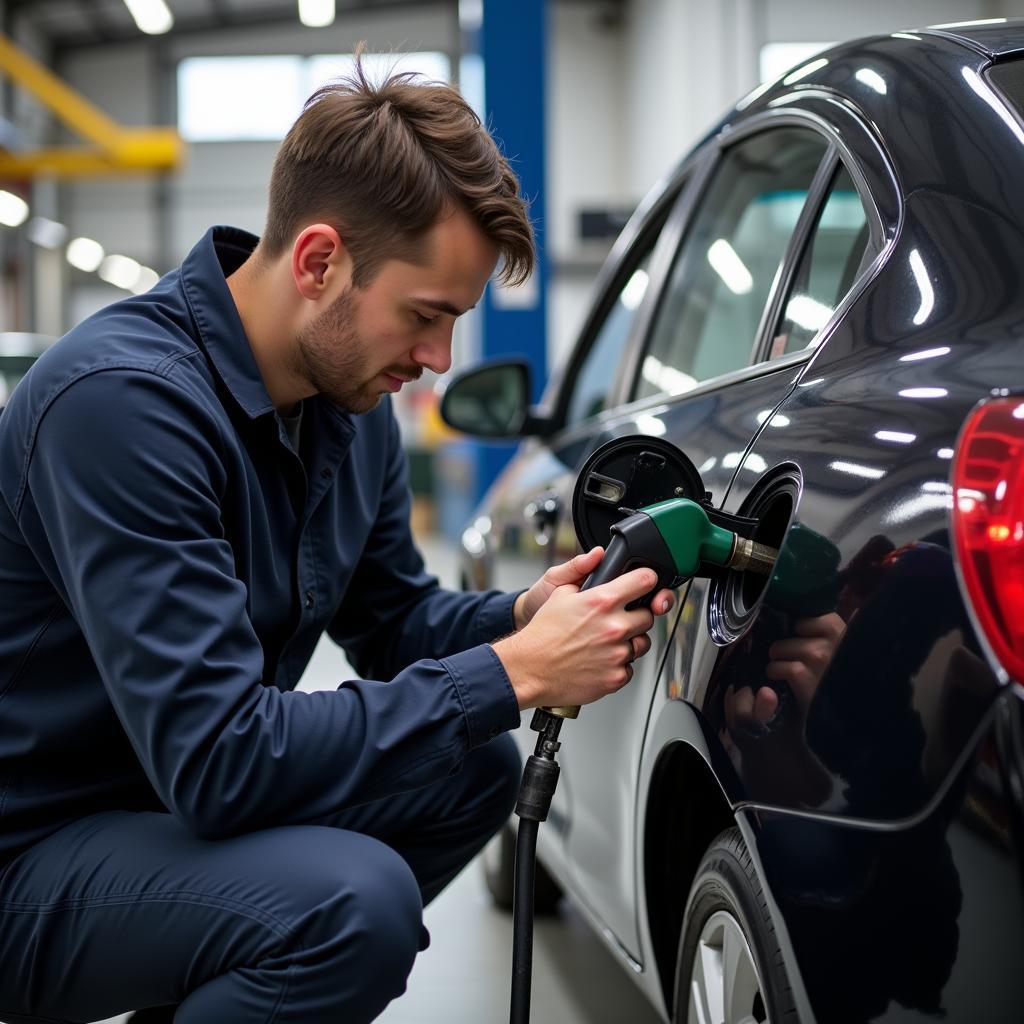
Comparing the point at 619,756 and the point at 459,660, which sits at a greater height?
the point at 459,660

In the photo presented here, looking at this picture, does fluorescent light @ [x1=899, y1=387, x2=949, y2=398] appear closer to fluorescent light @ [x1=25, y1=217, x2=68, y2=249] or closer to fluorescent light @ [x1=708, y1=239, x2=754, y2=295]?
fluorescent light @ [x1=708, y1=239, x2=754, y2=295]

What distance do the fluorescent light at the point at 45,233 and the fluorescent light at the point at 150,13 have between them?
3172mm

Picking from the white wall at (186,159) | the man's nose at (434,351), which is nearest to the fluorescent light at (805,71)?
the man's nose at (434,351)

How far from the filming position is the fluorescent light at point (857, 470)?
3.53 ft

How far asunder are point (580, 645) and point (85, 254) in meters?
20.8

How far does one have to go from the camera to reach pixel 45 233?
742 inches

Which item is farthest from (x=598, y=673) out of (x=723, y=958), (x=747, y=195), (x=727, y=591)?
(x=747, y=195)

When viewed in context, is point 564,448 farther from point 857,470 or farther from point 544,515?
point 857,470

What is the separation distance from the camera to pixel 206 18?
19625mm

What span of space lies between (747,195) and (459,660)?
978 millimetres

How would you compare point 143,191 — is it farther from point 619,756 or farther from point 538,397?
point 619,756

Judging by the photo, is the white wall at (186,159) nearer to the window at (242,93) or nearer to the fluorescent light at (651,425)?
the window at (242,93)

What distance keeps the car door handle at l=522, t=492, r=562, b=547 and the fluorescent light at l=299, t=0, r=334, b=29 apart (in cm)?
1718

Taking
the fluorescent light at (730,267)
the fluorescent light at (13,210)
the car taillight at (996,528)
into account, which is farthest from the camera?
the fluorescent light at (13,210)
